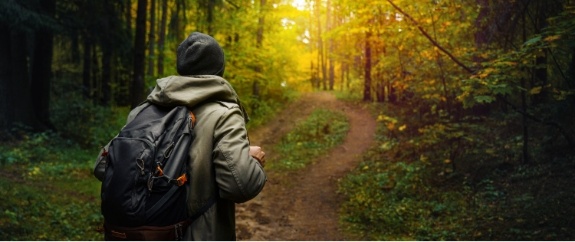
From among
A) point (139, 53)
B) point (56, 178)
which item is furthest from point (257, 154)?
point (56, 178)

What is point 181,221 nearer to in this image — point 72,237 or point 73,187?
point 72,237

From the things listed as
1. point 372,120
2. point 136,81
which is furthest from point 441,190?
point 372,120

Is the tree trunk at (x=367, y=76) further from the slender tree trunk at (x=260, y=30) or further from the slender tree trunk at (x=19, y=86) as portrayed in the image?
the slender tree trunk at (x=19, y=86)

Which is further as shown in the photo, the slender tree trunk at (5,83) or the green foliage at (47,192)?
the slender tree trunk at (5,83)

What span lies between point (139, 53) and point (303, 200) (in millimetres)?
4897

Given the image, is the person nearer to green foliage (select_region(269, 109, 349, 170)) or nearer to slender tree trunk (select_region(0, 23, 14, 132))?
green foliage (select_region(269, 109, 349, 170))

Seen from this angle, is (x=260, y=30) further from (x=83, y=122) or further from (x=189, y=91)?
(x=189, y=91)

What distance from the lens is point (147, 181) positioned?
2100 millimetres

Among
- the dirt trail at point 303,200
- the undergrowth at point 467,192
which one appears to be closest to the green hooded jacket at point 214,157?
the undergrowth at point 467,192

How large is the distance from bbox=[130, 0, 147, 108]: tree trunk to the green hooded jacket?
7417mm

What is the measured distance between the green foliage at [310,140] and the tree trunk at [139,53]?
523 cm

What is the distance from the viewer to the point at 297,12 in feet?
75.9

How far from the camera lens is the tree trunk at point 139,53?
923 cm

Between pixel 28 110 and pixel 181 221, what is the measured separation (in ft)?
44.7
